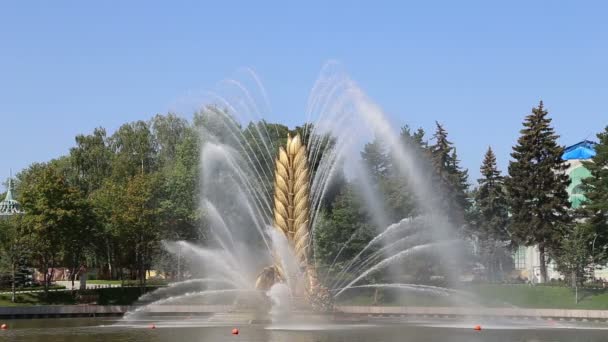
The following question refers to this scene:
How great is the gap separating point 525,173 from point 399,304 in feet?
63.1

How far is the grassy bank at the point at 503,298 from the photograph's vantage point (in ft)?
208

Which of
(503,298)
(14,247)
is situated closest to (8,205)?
(14,247)

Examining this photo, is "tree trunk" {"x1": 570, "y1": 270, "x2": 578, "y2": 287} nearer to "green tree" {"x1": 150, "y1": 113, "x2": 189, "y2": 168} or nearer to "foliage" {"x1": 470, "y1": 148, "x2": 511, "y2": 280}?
"foliage" {"x1": 470, "y1": 148, "x2": 511, "y2": 280}

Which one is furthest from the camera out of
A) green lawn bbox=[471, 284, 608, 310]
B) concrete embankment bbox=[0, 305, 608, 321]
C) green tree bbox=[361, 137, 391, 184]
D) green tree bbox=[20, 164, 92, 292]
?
green tree bbox=[361, 137, 391, 184]

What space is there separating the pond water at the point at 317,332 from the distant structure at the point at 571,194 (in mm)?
53059

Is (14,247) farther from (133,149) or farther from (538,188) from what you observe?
(538,188)

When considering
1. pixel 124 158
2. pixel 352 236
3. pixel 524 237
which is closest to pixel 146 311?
pixel 352 236

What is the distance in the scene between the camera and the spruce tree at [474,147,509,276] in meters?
84.2

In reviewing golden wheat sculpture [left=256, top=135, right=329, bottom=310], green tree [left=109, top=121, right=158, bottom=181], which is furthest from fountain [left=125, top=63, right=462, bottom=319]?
green tree [left=109, top=121, right=158, bottom=181]

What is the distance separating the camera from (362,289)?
69.9 meters

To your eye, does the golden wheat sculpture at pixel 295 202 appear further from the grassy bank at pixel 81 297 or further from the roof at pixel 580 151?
the roof at pixel 580 151

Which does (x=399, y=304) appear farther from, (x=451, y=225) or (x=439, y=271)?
(x=451, y=225)

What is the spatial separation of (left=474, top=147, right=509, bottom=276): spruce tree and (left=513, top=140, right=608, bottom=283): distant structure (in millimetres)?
10846

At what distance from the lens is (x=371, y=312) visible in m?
59.2
